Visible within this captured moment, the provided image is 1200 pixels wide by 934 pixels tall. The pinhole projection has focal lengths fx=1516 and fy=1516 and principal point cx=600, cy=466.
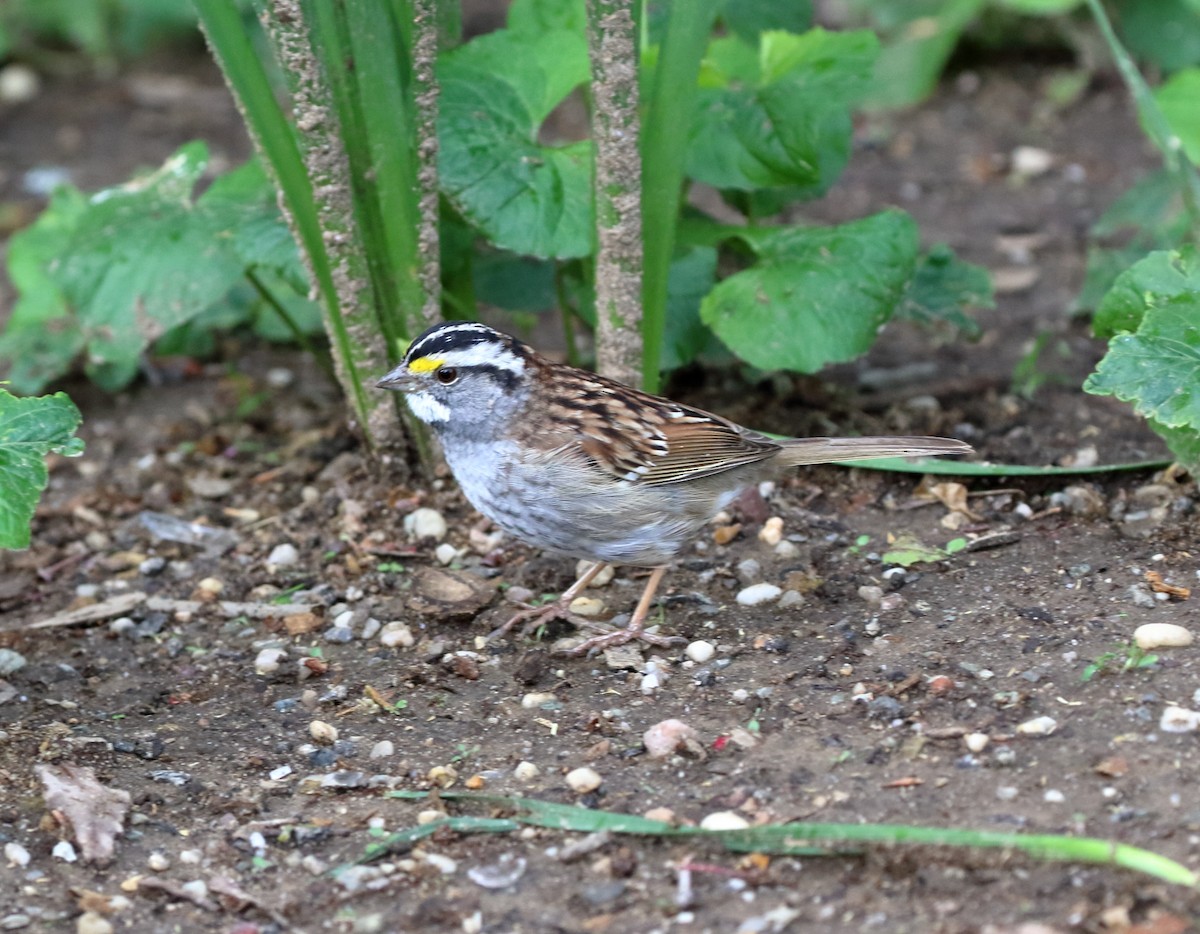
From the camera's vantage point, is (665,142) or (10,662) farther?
(665,142)

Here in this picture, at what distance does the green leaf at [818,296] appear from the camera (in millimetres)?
5133

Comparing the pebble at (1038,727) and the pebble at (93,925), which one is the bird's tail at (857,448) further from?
the pebble at (93,925)

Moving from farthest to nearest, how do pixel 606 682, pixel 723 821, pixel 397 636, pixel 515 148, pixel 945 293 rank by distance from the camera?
pixel 945 293, pixel 515 148, pixel 397 636, pixel 606 682, pixel 723 821

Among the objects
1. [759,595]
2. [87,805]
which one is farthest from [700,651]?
[87,805]

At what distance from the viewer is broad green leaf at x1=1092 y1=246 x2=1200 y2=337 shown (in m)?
4.70

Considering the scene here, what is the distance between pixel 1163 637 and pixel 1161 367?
79cm

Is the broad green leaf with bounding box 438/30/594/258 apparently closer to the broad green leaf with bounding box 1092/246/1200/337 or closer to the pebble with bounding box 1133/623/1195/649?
the broad green leaf with bounding box 1092/246/1200/337

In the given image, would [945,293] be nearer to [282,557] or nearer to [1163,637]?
[1163,637]

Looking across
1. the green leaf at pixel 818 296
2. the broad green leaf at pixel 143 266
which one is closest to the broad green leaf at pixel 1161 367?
the green leaf at pixel 818 296

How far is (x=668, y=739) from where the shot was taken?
4066mm

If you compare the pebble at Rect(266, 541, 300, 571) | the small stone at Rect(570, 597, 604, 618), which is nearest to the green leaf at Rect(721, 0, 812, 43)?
the small stone at Rect(570, 597, 604, 618)

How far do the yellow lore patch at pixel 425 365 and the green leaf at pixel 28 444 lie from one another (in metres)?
1.09

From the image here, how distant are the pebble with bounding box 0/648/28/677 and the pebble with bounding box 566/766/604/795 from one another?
1.87m

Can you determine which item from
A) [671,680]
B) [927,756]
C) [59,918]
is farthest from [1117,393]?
[59,918]
